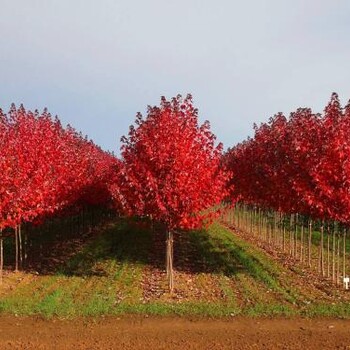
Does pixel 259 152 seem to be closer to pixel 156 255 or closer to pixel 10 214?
pixel 156 255

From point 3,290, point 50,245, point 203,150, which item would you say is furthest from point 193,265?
point 50,245

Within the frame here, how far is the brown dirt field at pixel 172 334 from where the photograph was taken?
12945 mm

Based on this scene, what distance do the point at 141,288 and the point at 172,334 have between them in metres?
6.00

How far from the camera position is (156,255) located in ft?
89.7

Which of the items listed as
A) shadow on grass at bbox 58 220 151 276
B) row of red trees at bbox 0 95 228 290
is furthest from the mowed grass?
row of red trees at bbox 0 95 228 290

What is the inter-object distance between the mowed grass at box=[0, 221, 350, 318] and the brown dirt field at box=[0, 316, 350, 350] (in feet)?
2.69

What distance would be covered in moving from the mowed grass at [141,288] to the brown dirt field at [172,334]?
0.82 metres

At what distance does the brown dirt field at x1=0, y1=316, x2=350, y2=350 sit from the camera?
12945mm

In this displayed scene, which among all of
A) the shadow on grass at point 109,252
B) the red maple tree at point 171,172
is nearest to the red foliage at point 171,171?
the red maple tree at point 171,172

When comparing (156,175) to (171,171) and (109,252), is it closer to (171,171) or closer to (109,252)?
(171,171)

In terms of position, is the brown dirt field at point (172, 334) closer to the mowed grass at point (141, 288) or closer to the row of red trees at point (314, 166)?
the mowed grass at point (141, 288)

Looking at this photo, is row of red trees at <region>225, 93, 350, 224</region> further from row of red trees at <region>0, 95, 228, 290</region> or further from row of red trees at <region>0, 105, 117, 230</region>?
row of red trees at <region>0, 105, 117, 230</region>

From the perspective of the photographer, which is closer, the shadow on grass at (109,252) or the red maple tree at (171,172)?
the red maple tree at (171,172)

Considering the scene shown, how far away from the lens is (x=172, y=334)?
13.8 m
